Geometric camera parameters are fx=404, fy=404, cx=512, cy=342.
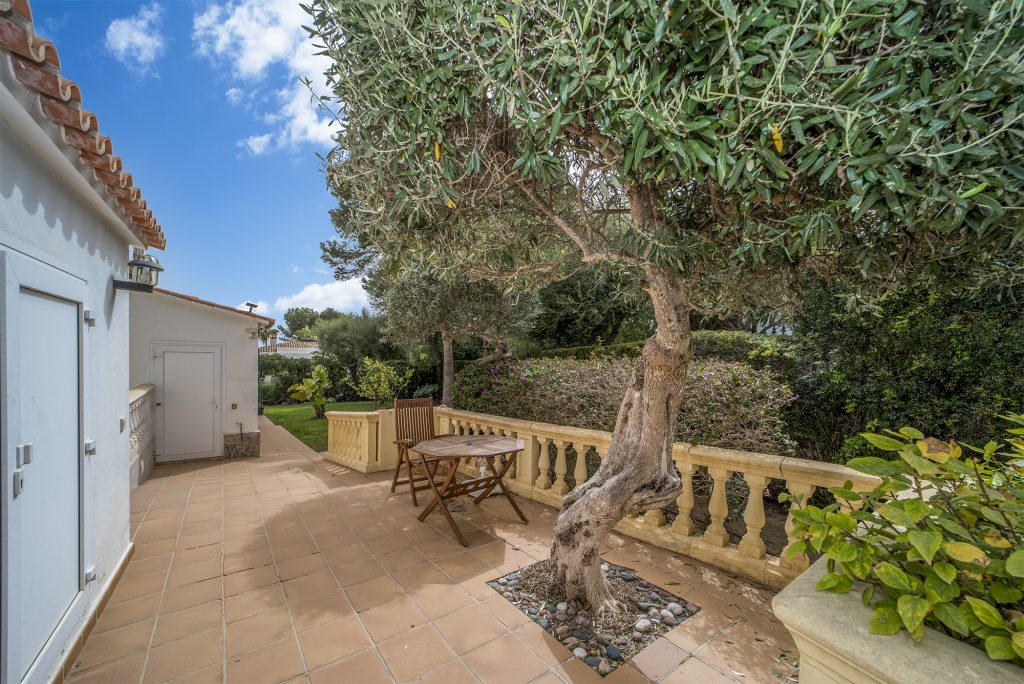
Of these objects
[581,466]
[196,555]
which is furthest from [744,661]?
[196,555]

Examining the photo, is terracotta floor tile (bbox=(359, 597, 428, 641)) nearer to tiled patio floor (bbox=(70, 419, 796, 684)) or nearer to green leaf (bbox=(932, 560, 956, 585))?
tiled patio floor (bbox=(70, 419, 796, 684))

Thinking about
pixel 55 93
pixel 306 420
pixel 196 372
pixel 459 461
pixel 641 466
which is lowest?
pixel 306 420

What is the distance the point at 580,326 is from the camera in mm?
10789

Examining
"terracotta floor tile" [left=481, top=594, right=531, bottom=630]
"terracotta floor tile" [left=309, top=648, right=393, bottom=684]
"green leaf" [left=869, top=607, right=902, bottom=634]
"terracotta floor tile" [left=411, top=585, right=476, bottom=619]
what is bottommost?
"terracotta floor tile" [left=481, top=594, right=531, bottom=630]

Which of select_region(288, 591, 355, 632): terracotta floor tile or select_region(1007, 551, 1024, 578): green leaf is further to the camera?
select_region(288, 591, 355, 632): terracotta floor tile

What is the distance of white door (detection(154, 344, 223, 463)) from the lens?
24.1 ft

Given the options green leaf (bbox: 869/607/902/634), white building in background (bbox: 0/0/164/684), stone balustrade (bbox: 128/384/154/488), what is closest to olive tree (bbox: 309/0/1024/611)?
green leaf (bbox: 869/607/902/634)

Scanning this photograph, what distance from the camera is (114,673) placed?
217 cm

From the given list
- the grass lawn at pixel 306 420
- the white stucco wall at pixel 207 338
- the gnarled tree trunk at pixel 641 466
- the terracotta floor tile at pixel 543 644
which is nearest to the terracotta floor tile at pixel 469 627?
the terracotta floor tile at pixel 543 644

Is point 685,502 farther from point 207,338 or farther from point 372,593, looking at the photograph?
point 207,338

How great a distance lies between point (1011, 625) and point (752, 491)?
2120 millimetres

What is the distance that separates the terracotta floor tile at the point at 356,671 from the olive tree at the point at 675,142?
3.87 feet

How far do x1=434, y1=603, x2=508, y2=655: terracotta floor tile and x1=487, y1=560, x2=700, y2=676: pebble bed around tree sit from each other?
0.23 metres

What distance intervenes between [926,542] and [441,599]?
2.64 m
